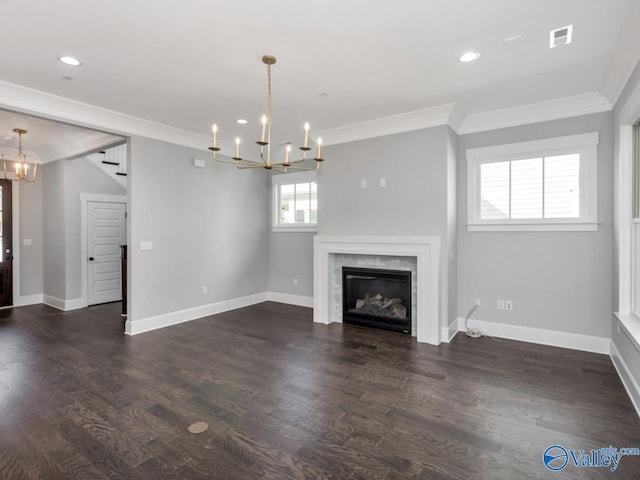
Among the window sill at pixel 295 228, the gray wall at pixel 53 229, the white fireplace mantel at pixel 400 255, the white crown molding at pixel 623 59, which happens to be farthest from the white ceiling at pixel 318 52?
the gray wall at pixel 53 229

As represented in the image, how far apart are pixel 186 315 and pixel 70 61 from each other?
3.54m

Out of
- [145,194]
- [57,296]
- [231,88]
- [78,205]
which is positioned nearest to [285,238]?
[145,194]

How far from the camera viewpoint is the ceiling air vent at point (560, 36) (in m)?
2.53

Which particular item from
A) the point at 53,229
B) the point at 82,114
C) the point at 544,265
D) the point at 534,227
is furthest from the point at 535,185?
the point at 53,229

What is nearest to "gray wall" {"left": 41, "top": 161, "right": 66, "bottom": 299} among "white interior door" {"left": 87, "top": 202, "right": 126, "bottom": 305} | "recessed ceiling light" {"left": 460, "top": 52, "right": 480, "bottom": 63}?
"white interior door" {"left": 87, "top": 202, "right": 126, "bottom": 305}

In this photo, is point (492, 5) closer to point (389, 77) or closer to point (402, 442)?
point (389, 77)

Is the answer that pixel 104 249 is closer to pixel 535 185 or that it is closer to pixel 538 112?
pixel 535 185

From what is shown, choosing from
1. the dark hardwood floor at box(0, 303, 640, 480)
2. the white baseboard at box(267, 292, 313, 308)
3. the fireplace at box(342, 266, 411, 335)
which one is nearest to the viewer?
the dark hardwood floor at box(0, 303, 640, 480)

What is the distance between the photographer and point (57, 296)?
6.27 metres

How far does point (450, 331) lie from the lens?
439 cm

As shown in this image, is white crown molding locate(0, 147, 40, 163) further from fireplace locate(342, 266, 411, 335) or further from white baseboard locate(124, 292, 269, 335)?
fireplace locate(342, 266, 411, 335)

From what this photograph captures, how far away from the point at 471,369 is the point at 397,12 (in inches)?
127

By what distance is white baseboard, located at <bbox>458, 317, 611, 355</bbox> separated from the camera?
3.85m

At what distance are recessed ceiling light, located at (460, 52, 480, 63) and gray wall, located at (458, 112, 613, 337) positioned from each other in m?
1.70
